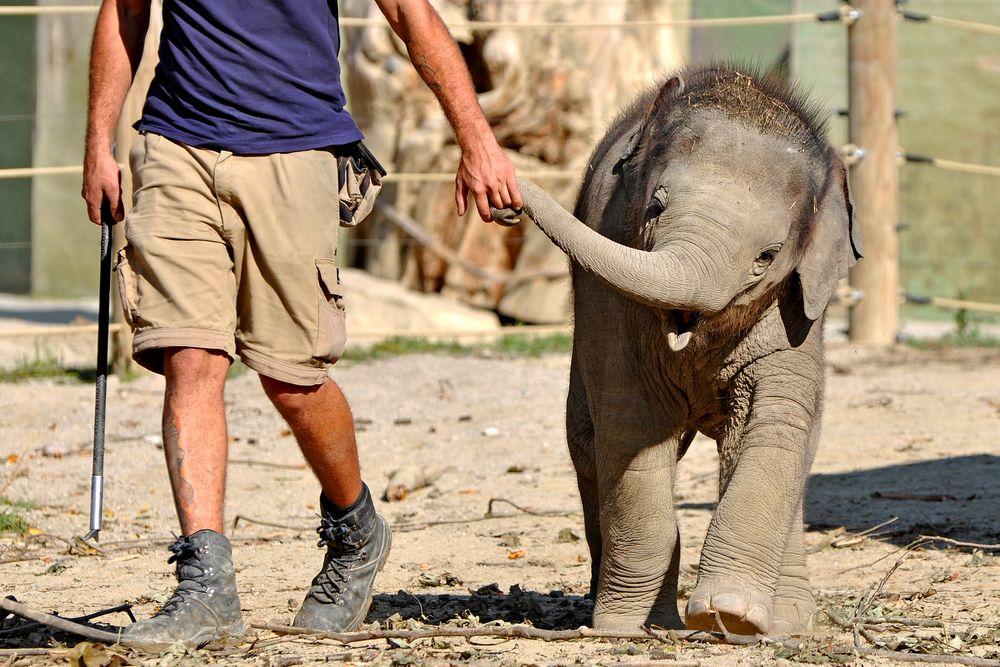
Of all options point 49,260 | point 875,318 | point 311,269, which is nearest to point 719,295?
point 311,269

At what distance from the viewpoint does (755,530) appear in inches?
151

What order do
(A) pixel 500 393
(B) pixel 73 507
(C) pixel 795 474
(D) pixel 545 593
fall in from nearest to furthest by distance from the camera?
1. (C) pixel 795 474
2. (D) pixel 545 593
3. (B) pixel 73 507
4. (A) pixel 500 393

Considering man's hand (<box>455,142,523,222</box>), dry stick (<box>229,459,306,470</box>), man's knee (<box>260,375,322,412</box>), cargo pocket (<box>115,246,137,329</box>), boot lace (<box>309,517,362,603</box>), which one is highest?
man's hand (<box>455,142,523,222</box>)

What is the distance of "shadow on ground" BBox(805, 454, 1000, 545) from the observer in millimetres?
5340

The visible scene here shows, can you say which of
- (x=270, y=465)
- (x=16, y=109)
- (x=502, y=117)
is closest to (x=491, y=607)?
(x=270, y=465)

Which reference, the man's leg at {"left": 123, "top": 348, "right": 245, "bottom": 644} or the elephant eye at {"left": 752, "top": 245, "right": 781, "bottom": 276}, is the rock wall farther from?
the man's leg at {"left": 123, "top": 348, "right": 245, "bottom": 644}

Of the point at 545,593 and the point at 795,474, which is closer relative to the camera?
the point at 795,474

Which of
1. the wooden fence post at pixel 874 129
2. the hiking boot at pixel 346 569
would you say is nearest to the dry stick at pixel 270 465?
the hiking boot at pixel 346 569

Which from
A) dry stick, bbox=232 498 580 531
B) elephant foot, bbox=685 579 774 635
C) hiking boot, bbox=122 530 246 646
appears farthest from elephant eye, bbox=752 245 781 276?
dry stick, bbox=232 498 580 531

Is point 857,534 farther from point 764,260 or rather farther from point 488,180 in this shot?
point 488,180

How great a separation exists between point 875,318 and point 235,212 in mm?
6662

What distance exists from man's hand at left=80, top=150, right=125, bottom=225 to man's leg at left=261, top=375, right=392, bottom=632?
2.10 ft

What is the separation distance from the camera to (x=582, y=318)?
4.35 meters

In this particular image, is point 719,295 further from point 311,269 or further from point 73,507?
point 73,507
